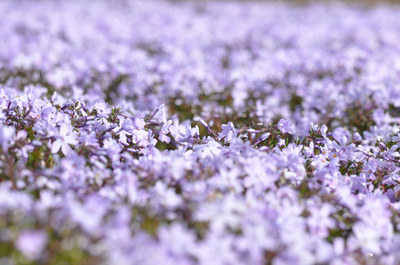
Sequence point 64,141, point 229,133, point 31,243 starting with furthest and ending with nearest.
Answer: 1. point 229,133
2. point 64,141
3. point 31,243

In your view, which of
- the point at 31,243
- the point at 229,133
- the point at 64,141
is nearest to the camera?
the point at 31,243

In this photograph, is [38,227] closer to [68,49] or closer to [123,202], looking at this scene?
[123,202]

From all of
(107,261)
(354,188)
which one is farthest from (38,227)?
(354,188)

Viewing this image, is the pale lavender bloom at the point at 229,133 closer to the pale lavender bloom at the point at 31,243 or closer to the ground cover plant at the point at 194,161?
the ground cover plant at the point at 194,161

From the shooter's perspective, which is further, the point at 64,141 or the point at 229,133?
the point at 229,133

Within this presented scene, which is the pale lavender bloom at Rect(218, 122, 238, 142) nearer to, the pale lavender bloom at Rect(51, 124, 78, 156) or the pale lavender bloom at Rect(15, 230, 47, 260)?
the pale lavender bloom at Rect(51, 124, 78, 156)

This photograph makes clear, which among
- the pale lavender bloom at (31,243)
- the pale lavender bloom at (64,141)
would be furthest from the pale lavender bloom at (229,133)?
the pale lavender bloom at (31,243)

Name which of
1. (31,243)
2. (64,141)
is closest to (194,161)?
A: (64,141)

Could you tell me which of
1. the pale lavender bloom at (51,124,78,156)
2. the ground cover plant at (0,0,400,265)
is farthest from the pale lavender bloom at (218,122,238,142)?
the pale lavender bloom at (51,124,78,156)

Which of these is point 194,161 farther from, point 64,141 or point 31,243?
point 31,243
